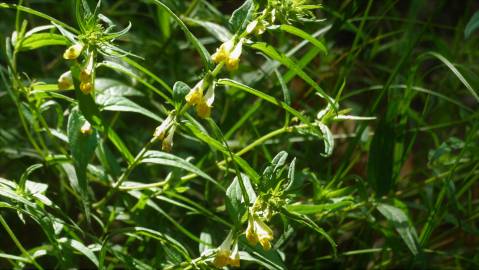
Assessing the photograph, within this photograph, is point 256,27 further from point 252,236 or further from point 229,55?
point 252,236

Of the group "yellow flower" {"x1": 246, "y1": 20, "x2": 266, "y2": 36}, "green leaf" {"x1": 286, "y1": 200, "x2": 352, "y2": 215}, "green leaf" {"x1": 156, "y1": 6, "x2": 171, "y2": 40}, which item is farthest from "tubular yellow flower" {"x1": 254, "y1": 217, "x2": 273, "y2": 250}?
"green leaf" {"x1": 156, "y1": 6, "x2": 171, "y2": 40}

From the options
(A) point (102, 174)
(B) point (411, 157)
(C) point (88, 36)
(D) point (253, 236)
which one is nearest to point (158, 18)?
(A) point (102, 174)

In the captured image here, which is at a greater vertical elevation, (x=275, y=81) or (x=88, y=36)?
(x=88, y=36)

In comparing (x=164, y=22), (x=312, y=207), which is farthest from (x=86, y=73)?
(x=164, y=22)

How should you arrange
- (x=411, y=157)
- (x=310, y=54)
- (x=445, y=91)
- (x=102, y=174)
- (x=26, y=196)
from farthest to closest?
(x=411, y=157)
(x=445, y=91)
(x=310, y=54)
(x=102, y=174)
(x=26, y=196)

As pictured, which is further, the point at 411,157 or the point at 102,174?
the point at 411,157

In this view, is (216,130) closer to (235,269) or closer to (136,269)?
(136,269)
